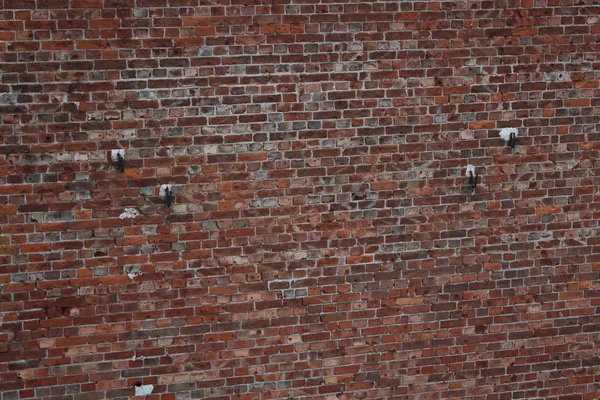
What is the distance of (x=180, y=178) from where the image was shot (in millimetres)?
4082

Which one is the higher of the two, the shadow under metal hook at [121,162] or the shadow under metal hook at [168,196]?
the shadow under metal hook at [121,162]

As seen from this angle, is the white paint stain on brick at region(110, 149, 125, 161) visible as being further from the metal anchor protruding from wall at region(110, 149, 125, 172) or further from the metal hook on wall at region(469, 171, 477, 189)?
the metal hook on wall at region(469, 171, 477, 189)

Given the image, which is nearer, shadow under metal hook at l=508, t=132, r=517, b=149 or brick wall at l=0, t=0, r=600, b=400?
brick wall at l=0, t=0, r=600, b=400

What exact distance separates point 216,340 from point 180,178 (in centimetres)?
112

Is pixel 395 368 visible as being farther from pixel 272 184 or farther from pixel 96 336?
pixel 96 336

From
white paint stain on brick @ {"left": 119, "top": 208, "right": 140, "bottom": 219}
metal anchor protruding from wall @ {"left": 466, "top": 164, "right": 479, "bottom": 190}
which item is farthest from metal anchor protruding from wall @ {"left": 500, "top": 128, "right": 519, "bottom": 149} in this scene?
white paint stain on brick @ {"left": 119, "top": 208, "right": 140, "bottom": 219}

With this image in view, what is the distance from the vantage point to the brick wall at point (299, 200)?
3.96 metres

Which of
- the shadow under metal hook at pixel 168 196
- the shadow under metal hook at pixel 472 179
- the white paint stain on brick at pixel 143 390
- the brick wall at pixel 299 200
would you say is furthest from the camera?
the shadow under metal hook at pixel 472 179

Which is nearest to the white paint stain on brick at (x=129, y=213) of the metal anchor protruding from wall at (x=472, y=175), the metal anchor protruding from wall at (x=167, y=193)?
the metal anchor protruding from wall at (x=167, y=193)

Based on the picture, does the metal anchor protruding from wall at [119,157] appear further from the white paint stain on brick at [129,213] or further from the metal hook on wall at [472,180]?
the metal hook on wall at [472,180]

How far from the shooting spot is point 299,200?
424 centimetres

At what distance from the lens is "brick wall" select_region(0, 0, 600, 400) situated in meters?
3.96

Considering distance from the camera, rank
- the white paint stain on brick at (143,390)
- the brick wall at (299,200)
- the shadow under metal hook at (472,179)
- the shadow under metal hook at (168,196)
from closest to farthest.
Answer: the brick wall at (299,200) < the shadow under metal hook at (168,196) < the white paint stain on brick at (143,390) < the shadow under metal hook at (472,179)

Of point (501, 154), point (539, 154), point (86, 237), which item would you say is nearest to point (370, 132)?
point (501, 154)
